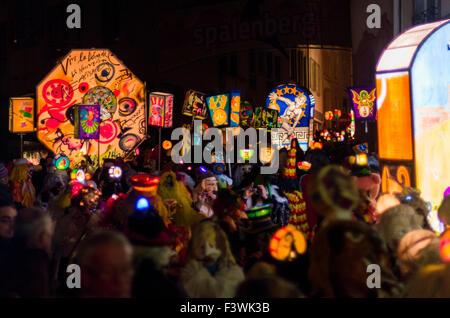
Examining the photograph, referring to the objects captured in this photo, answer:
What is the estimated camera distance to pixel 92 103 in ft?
59.2

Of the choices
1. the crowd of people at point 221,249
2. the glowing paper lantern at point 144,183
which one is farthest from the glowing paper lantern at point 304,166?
the glowing paper lantern at point 144,183

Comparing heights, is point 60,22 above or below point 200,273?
above

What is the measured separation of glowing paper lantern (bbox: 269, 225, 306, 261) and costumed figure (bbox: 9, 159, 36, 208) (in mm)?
7888

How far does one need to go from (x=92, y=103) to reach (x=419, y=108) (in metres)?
12.1

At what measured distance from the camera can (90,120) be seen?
15750 millimetres

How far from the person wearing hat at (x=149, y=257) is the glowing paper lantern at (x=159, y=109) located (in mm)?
13128

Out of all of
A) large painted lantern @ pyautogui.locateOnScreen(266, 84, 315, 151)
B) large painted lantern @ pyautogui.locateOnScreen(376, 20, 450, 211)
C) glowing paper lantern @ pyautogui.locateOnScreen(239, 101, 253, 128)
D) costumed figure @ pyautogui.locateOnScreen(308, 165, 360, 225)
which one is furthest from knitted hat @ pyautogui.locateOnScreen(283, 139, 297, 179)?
glowing paper lantern @ pyautogui.locateOnScreen(239, 101, 253, 128)

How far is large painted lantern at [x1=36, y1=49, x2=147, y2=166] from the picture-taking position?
58.6 feet

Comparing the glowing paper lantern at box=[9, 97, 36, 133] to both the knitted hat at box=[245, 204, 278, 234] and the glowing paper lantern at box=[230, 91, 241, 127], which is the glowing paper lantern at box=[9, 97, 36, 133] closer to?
the glowing paper lantern at box=[230, 91, 241, 127]

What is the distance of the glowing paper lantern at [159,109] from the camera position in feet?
58.2

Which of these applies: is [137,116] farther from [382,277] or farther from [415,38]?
[382,277]

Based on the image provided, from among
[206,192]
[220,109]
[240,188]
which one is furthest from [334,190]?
[220,109]
